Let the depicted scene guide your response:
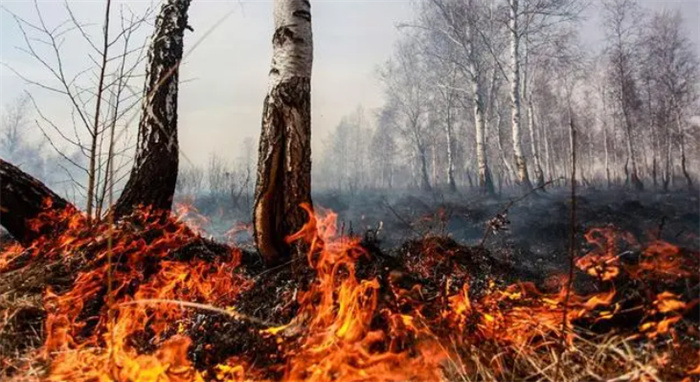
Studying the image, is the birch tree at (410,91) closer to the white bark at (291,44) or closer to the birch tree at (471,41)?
the birch tree at (471,41)

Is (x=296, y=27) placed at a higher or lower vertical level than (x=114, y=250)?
higher

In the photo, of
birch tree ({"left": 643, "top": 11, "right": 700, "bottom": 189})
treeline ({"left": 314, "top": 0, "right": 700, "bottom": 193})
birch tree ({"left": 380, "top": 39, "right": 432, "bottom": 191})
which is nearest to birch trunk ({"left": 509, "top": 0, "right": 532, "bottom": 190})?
treeline ({"left": 314, "top": 0, "right": 700, "bottom": 193})

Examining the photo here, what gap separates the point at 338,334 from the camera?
240 centimetres

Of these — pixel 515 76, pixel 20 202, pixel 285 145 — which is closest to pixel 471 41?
pixel 515 76

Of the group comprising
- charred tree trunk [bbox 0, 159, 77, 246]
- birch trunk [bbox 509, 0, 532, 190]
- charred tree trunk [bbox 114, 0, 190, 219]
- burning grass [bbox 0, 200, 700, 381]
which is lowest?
burning grass [bbox 0, 200, 700, 381]

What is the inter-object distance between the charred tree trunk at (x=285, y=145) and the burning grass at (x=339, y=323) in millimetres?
264

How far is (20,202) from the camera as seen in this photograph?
13.6 ft

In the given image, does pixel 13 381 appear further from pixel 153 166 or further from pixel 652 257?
pixel 652 257

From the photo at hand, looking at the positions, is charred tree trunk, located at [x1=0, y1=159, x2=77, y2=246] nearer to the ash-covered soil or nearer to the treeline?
the ash-covered soil

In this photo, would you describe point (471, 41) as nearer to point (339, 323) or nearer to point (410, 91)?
point (410, 91)

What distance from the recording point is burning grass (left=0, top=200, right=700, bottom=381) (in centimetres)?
221

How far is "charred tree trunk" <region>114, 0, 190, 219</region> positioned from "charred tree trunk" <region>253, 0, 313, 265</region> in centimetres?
172

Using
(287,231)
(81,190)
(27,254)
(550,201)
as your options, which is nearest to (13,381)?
(287,231)

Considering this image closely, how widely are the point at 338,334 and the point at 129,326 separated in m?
1.72
